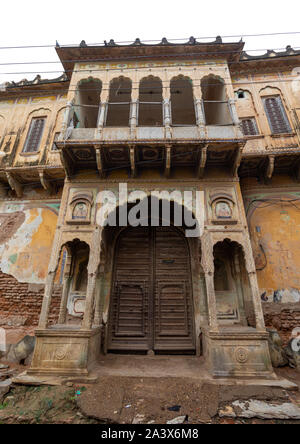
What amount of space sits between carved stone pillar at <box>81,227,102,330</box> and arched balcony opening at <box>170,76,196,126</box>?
18.8ft

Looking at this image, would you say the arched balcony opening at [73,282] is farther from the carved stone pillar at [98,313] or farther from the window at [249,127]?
the window at [249,127]

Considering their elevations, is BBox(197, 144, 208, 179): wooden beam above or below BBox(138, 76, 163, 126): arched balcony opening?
below

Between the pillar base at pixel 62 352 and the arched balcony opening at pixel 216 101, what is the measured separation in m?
7.85

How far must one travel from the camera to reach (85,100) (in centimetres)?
923

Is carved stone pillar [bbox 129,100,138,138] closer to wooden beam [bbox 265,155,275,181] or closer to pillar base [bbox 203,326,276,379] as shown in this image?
wooden beam [bbox 265,155,275,181]

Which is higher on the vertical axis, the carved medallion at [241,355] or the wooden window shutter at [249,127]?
the wooden window shutter at [249,127]

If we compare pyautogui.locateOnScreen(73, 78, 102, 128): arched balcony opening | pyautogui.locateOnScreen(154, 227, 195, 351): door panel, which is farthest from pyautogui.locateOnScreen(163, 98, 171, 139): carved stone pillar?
pyautogui.locateOnScreen(154, 227, 195, 351): door panel

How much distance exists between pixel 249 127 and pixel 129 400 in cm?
997

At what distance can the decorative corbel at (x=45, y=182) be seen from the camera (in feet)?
29.1

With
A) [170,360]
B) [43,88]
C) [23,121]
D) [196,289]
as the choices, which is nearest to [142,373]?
[170,360]

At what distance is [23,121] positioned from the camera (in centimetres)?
1068

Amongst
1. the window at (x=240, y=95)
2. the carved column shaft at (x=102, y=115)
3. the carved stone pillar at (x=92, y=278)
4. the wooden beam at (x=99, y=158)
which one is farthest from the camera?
the window at (x=240, y=95)

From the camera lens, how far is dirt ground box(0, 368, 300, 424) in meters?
3.93

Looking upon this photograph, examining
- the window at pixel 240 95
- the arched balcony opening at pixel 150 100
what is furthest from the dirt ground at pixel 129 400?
the window at pixel 240 95
